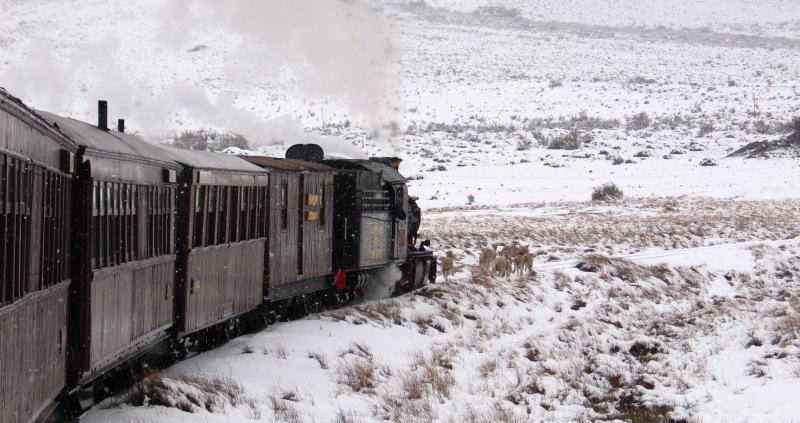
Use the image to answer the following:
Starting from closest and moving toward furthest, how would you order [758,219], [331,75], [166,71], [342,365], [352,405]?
[352,405]
[342,365]
[331,75]
[758,219]
[166,71]

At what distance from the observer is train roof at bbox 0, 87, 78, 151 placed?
512cm

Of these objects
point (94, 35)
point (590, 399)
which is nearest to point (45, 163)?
point (590, 399)

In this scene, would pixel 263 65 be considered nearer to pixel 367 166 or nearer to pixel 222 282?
pixel 367 166

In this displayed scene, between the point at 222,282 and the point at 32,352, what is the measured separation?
17.4 feet

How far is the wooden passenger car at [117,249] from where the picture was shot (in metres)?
7.05

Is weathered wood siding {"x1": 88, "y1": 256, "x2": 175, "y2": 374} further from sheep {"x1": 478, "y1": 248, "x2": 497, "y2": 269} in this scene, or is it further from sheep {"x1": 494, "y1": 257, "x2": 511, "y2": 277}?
sheep {"x1": 478, "y1": 248, "x2": 497, "y2": 269}

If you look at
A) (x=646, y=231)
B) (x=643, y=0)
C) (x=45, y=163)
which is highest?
(x=643, y=0)

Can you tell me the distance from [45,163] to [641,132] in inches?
2658

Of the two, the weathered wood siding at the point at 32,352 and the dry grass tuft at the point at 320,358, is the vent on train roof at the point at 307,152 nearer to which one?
the dry grass tuft at the point at 320,358

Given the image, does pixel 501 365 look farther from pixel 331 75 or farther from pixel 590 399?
pixel 331 75

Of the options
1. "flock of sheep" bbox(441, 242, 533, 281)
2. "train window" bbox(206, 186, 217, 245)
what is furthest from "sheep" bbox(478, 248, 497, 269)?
"train window" bbox(206, 186, 217, 245)

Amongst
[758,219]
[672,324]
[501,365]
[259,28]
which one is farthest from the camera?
[758,219]

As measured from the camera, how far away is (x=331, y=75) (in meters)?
26.5

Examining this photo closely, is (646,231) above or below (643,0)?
below
